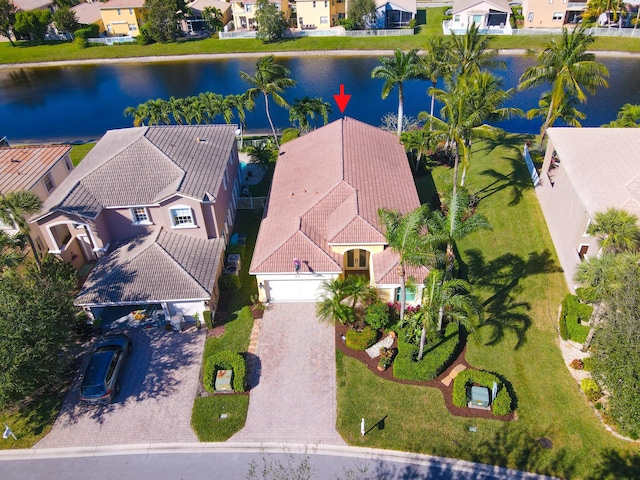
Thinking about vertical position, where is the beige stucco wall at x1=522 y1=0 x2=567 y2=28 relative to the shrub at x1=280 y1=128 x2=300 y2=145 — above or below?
above

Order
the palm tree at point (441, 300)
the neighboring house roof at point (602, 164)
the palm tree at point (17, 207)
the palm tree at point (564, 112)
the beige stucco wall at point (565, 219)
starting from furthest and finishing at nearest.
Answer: the palm tree at point (564, 112)
the beige stucco wall at point (565, 219)
the neighboring house roof at point (602, 164)
the palm tree at point (17, 207)
the palm tree at point (441, 300)

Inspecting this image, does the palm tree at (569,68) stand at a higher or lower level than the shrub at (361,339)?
higher

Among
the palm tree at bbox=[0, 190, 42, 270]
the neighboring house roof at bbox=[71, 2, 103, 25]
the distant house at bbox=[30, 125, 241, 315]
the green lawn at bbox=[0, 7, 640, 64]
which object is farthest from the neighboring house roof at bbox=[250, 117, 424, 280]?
the neighboring house roof at bbox=[71, 2, 103, 25]

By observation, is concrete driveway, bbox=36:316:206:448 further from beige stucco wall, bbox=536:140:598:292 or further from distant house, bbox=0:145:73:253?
beige stucco wall, bbox=536:140:598:292

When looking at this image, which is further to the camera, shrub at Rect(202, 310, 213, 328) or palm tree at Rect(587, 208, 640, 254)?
shrub at Rect(202, 310, 213, 328)

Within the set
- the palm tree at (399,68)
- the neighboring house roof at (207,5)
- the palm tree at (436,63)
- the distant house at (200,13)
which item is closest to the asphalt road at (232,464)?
the palm tree at (399,68)

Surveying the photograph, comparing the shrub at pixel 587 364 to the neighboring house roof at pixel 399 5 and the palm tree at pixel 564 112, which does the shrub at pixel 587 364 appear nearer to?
the palm tree at pixel 564 112

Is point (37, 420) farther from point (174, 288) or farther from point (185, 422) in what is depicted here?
point (174, 288)

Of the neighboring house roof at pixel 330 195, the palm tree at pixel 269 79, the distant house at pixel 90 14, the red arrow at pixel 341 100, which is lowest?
the red arrow at pixel 341 100
